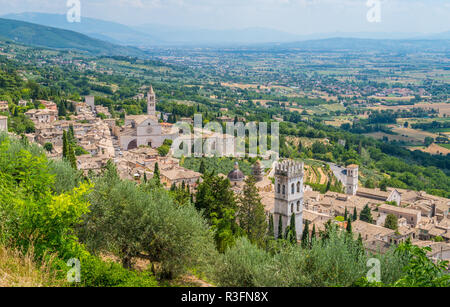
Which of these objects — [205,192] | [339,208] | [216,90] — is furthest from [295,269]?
[216,90]

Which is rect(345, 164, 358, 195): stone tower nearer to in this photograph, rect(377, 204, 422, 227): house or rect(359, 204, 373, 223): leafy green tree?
rect(377, 204, 422, 227): house

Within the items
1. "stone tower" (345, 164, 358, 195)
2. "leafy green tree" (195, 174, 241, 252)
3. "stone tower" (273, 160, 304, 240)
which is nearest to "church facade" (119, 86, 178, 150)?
"stone tower" (345, 164, 358, 195)

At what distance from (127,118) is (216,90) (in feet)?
239

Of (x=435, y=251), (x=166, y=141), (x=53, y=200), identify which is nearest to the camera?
(x=53, y=200)

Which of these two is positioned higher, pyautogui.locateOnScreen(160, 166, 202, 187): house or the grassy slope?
the grassy slope

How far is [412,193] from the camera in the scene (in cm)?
3934

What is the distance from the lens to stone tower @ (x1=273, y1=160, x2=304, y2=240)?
76.6 feet

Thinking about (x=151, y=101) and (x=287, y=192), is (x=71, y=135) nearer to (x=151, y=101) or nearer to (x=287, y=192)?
(x=151, y=101)

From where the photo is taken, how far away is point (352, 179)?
36562 millimetres

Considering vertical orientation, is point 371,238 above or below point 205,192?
below

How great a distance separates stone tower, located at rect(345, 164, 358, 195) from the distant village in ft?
0.26
